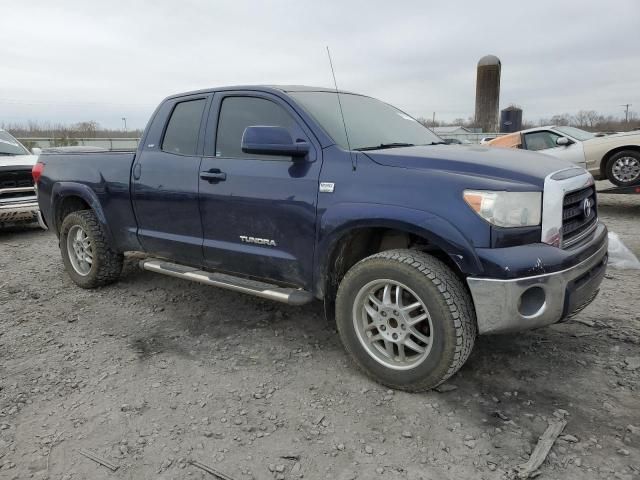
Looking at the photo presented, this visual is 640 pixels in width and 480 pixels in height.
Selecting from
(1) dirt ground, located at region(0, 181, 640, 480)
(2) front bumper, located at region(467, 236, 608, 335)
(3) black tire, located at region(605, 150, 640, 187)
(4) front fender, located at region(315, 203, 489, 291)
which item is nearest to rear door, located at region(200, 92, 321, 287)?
(4) front fender, located at region(315, 203, 489, 291)

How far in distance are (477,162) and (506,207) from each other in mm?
364

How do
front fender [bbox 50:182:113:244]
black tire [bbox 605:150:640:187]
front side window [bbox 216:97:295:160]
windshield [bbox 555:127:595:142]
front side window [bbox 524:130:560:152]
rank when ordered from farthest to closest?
1. front side window [bbox 524:130:560:152]
2. windshield [bbox 555:127:595:142]
3. black tire [bbox 605:150:640:187]
4. front fender [bbox 50:182:113:244]
5. front side window [bbox 216:97:295:160]

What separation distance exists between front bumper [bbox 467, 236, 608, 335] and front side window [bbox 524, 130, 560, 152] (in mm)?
8307

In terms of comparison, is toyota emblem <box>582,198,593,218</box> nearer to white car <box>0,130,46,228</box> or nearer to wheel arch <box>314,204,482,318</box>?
wheel arch <box>314,204,482,318</box>

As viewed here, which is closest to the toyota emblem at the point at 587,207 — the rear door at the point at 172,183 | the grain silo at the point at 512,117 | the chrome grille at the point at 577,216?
the chrome grille at the point at 577,216

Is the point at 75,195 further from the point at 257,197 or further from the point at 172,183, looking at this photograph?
the point at 257,197

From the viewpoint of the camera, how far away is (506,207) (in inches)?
107

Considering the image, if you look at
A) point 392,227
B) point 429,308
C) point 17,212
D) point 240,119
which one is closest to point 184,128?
point 240,119

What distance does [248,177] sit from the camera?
3.57 metres

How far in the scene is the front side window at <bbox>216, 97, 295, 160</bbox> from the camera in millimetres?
3684

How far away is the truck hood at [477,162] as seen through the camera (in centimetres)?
282

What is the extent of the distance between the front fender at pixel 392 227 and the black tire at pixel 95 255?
257cm

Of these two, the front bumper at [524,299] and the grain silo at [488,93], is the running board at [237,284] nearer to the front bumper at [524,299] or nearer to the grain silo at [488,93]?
the front bumper at [524,299]

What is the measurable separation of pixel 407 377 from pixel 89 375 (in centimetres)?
204
